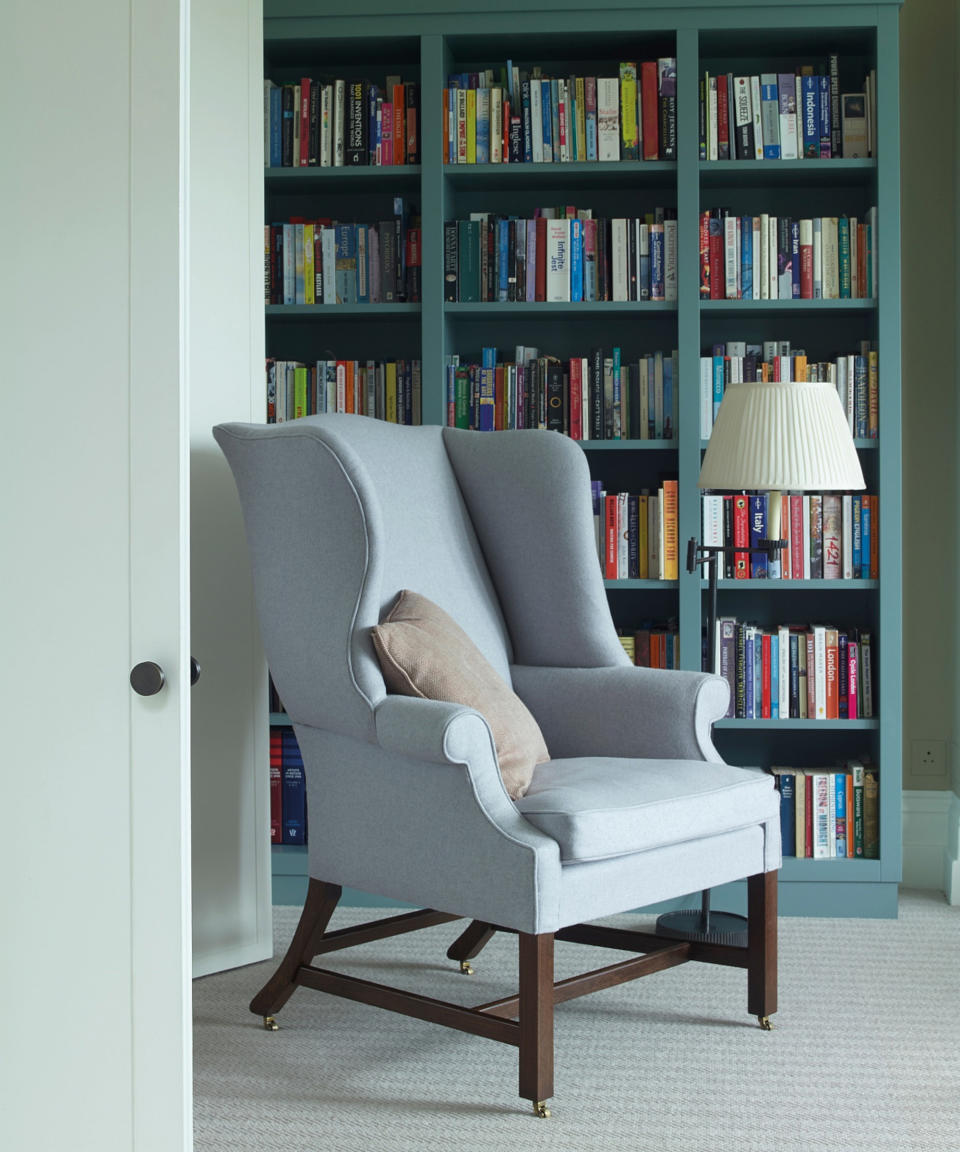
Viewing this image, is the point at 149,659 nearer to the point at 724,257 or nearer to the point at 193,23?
the point at 193,23

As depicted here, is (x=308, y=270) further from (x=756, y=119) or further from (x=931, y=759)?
(x=931, y=759)

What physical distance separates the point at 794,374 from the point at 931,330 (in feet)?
1.72

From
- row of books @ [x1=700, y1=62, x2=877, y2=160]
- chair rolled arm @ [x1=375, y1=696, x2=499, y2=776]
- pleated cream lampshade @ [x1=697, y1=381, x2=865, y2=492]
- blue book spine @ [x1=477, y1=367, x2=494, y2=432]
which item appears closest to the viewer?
chair rolled arm @ [x1=375, y1=696, x2=499, y2=776]

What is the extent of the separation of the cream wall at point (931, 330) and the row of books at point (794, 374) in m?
0.32

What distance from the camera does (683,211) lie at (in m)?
3.53

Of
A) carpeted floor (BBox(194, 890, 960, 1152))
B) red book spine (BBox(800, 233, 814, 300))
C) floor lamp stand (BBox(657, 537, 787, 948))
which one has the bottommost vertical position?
carpeted floor (BBox(194, 890, 960, 1152))

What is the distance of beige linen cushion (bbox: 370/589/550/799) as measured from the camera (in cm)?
249

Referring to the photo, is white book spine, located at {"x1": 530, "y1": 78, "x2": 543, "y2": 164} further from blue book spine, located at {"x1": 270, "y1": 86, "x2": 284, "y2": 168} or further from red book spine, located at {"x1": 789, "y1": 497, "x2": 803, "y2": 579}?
red book spine, located at {"x1": 789, "y1": 497, "x2": 803, "y2": 579}

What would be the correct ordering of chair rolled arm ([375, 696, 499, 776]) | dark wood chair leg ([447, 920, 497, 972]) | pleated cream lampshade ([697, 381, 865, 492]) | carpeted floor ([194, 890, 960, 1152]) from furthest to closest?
1. pleated cream lampshade ([697, 381, 865, 492])
2. dark wood chair leg ([447, 920, 497, 972])
3. chair rolled arm ([375, 696, 499, 776])
4. carpeted floor ([194, 890, 960, 1152])

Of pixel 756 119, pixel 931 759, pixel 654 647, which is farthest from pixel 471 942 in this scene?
pixel 756 119

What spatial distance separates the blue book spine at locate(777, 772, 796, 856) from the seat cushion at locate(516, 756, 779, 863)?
36.4 inches

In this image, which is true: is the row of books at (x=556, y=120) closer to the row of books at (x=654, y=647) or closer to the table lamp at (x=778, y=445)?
the table lamp at (x=778, y=445)

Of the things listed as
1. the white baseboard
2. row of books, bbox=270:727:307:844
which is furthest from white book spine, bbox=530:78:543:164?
the white baseboard

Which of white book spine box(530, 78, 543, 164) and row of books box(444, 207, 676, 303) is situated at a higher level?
white book spine box(530, 78, 543, 164)
